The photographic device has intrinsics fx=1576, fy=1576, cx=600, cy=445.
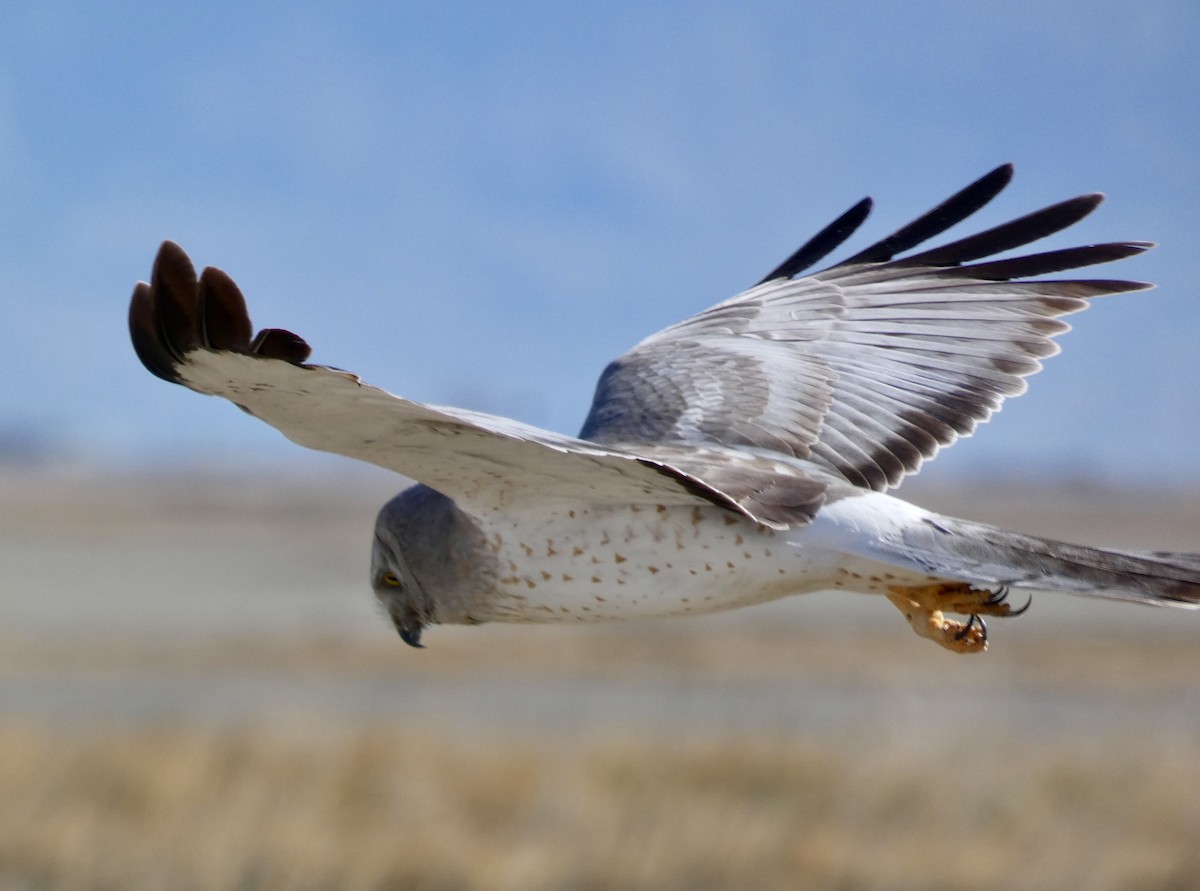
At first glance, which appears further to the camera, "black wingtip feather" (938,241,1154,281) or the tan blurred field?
the tan blurred field

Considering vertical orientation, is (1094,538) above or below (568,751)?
above

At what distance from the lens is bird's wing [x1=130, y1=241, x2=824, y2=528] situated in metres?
3.21

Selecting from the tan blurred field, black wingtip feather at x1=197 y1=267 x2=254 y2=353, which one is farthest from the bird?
the tan blurred field

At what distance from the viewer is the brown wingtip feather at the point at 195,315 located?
10.4 feet

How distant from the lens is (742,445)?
468 cm

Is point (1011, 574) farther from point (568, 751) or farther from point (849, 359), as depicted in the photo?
point (568, 751)

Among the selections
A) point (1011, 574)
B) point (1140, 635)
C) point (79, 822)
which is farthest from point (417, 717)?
point (1140, 635)

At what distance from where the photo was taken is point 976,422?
186 inches

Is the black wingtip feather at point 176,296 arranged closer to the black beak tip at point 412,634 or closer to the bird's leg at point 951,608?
the black beak tip at point 412,634

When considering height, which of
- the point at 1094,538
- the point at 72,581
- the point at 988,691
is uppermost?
the point at 1094,538

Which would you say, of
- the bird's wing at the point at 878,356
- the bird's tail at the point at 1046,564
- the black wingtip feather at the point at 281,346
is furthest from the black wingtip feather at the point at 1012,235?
the black wingtip feather at the point at 281,346

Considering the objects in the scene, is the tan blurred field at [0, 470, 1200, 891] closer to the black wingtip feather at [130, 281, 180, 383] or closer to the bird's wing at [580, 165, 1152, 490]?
the bird's wing at [580, 165, 1152, 490]

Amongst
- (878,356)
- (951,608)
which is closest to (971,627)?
(951,608)

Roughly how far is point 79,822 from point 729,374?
1150 cm
